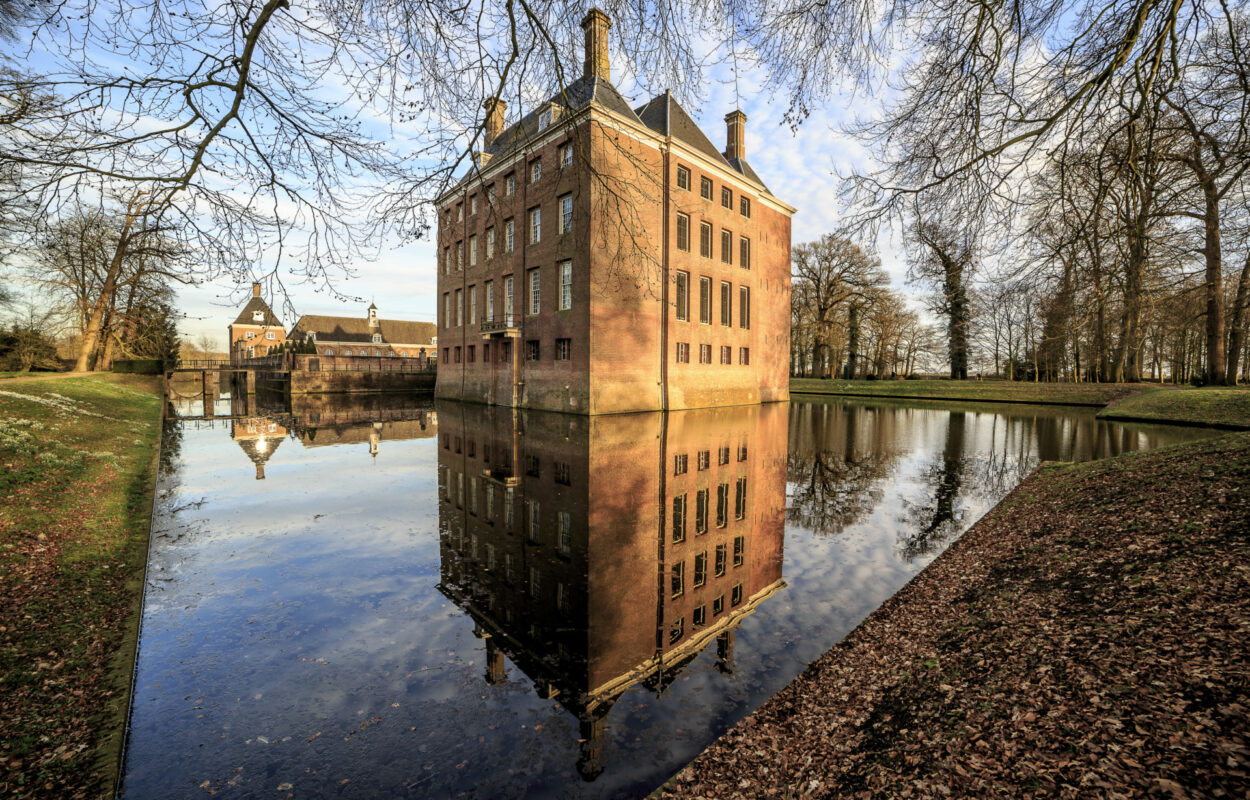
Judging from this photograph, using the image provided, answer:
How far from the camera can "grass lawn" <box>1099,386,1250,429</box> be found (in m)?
19.8

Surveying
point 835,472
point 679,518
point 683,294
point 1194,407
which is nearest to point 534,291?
point 683,294

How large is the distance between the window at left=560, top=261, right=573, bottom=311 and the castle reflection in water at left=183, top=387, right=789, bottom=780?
9874 mm

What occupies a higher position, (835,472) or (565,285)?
(565,285)

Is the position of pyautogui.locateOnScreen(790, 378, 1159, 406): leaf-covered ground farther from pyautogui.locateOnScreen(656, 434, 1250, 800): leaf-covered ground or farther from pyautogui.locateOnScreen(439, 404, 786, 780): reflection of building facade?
pyautogui.locateOnScreen(656, 434, 1250, 800): leaf-covered ground

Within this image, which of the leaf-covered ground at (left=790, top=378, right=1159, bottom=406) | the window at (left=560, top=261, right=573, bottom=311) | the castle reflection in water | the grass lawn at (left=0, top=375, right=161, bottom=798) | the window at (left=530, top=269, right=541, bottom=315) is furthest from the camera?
the leaf-covered ground at (left=790, top=378, right=1159, bottom=406)

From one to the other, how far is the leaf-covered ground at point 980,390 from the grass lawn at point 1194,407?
19.8 feet

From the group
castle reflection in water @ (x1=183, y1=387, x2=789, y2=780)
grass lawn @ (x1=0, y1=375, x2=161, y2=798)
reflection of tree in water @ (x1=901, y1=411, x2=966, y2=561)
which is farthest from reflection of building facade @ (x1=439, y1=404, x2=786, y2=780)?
grass lawn @ (x1=0, y1=375, x2=161, y2=798)


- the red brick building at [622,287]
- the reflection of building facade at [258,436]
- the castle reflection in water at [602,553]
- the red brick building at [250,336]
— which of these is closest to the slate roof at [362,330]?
the red brick building at [250,336]

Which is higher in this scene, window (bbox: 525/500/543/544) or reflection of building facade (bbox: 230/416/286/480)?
reflection of building facade (bbox: 230/416/286/480)

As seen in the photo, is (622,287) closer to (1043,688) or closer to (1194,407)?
(1043,688)

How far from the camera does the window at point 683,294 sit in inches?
1044

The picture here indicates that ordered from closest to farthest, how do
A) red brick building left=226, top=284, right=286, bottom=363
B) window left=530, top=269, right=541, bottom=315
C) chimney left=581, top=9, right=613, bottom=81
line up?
chimney left=581, top=9, right=613, bottom=81 < window left=530, top=269, right=541, bottom=315 < red brick building left=226, top=284, right=286, bottom=363

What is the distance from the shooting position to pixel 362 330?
250 feet

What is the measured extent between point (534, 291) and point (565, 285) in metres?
2.62
